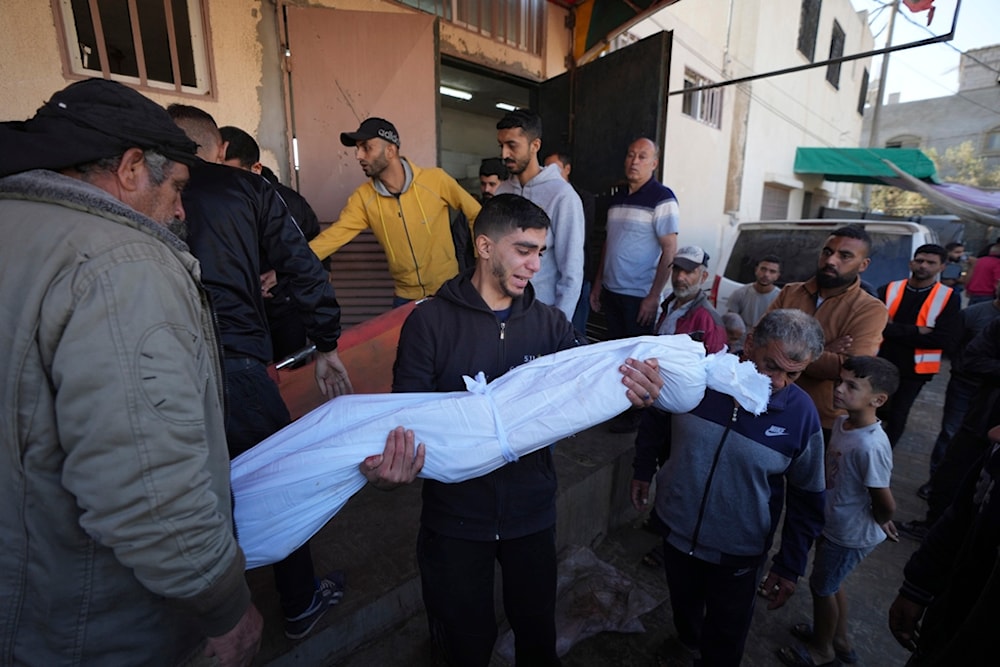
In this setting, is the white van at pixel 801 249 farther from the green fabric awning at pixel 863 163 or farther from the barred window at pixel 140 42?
the green fabric awning at pixel 863 163

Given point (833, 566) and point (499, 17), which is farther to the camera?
point (499, 17)

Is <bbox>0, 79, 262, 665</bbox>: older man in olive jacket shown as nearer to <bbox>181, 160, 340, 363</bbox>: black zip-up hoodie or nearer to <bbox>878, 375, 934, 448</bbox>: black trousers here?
<bbox>181, 160, 340, 363</bbox>: black zip-up hoodie

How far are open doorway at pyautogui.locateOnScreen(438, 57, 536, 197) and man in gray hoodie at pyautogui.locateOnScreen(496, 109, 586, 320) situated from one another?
14.9 ft

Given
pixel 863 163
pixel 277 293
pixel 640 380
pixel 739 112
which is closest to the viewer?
pixel 640 380

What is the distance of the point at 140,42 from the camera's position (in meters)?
3.08

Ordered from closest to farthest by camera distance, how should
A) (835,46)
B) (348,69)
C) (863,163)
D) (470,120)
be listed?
1. (348,69)
2. (470,120)
3. (863,163)
4. (835,46)

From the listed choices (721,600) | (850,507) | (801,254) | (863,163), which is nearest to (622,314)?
(850,507)

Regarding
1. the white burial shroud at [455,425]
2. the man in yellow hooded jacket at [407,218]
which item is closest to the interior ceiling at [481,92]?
the man in yellow hooded jacket at [407,218]

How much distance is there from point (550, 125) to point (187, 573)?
17.8 ft

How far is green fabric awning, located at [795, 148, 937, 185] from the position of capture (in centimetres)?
1110

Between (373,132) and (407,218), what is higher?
(373,132)

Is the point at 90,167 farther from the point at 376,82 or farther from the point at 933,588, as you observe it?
the point at 376,82

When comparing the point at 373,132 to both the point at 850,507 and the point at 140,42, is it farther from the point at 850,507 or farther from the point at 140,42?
the point at 850,507

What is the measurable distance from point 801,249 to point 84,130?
18.6ft
